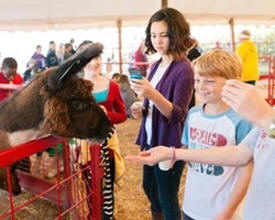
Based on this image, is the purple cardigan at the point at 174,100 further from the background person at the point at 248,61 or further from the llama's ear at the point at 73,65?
the background person at the point at 248,61

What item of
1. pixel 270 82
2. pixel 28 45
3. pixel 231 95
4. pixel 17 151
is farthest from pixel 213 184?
pixel 28 45

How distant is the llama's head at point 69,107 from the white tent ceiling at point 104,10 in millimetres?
4396

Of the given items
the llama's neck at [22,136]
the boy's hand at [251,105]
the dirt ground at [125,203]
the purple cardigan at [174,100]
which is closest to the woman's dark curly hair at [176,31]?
the purple cardigan at [174,100]

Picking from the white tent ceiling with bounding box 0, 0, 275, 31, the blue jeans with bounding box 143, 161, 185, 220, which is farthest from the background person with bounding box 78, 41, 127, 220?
the white tent ceiling with bounding box 0, 0, 275, 31

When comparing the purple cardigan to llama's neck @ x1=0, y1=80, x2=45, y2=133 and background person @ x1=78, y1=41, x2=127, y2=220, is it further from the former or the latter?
llama's neck @ x1=0, y1=80, x2=45, y2=133

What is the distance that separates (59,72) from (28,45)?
36.1 ft

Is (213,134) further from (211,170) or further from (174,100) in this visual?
(174,100)

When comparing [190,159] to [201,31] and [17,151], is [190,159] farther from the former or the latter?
[201,31]

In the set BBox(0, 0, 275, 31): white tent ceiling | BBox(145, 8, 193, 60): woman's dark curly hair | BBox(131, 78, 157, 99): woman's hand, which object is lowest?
BBox(131, 78, 157, 99): woman's hand

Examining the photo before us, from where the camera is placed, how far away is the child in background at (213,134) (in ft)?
4.10

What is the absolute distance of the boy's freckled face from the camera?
4.24 ft

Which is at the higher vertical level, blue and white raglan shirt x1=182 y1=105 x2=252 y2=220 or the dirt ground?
blue and white raglan shirt x1=182 y1=105 x2=252 y2=220

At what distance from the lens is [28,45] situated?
11.5 metres

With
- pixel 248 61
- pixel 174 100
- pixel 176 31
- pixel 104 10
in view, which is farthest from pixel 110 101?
pixel 104 10
